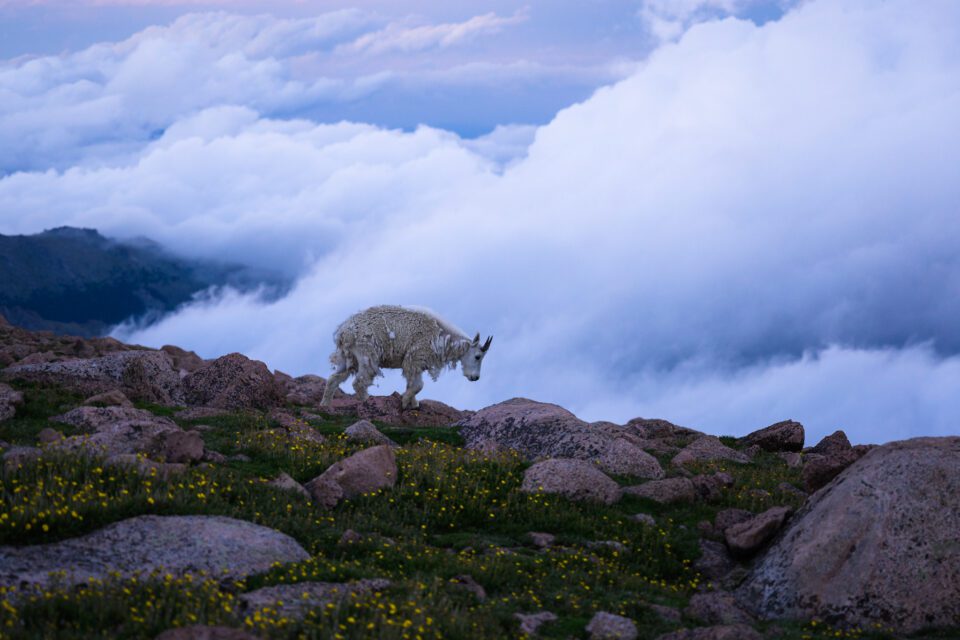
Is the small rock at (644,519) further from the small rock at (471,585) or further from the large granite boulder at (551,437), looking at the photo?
the small rock at (471,585)

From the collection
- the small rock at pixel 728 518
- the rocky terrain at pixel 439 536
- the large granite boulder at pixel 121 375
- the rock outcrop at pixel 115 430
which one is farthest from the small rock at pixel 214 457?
the small rock at pixel 728 518

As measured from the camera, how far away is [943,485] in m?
15.5

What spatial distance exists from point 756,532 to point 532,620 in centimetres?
568

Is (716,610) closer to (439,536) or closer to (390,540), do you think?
(439,536)

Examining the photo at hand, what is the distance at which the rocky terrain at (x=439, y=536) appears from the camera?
11656 mm

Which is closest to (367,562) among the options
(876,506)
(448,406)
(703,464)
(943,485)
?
(876,506)

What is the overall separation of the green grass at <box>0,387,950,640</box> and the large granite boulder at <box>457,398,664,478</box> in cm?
214

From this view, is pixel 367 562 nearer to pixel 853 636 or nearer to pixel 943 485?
pixel 853 636

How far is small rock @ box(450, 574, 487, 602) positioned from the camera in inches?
523

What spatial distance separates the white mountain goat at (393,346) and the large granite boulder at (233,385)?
2046 mm

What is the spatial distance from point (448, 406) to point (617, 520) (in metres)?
15.9

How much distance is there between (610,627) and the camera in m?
12.6

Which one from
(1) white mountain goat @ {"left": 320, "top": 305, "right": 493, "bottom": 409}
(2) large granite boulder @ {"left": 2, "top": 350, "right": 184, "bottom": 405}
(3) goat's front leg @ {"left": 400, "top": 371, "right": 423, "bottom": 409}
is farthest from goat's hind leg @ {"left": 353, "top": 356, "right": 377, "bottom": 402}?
(2) large granite boulder @ {"left": 2, "top": 350, "right": 184, "bottom": 405}

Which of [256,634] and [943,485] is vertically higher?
[943,485]
